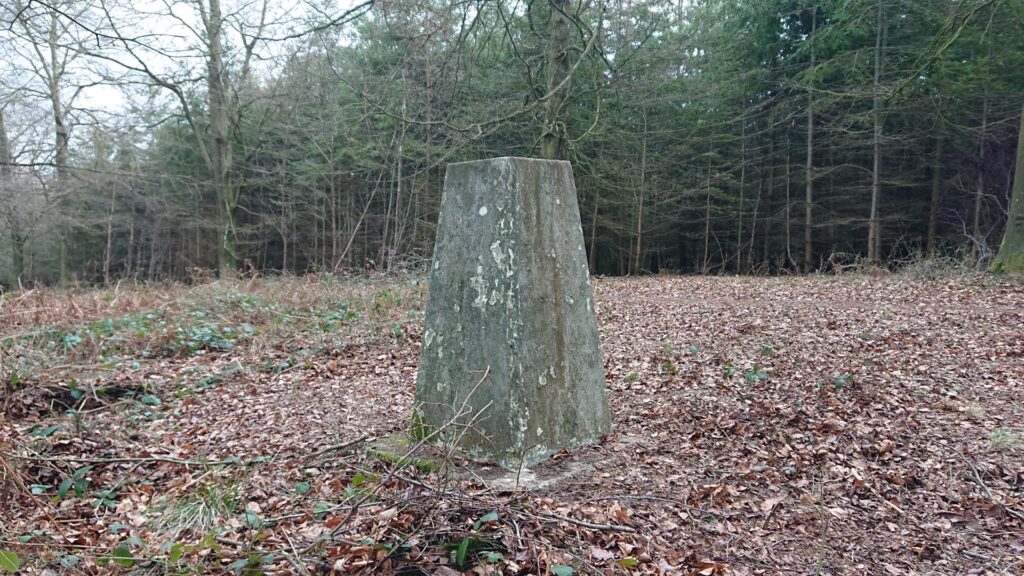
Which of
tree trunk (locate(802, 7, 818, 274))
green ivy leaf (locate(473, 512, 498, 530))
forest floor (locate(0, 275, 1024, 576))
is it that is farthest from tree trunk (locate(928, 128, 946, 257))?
green ivy leaf (locate(473, 512, 498, 530))

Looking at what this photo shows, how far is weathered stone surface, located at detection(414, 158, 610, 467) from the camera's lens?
3.73 m

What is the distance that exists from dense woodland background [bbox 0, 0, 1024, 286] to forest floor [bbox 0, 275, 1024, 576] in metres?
5.20

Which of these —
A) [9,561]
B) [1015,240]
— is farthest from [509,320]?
[1015,240]

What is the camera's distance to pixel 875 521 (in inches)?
131

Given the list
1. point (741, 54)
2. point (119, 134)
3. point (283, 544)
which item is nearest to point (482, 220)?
point (283, 544)

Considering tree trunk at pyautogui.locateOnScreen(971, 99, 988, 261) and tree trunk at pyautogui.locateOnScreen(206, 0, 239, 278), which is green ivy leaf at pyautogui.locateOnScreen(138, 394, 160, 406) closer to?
tree trunk at pyautogui.locateOnScreen(206, 0, 239, 278)

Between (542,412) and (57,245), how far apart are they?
2621 centimetres

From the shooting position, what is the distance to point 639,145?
21.2 metres

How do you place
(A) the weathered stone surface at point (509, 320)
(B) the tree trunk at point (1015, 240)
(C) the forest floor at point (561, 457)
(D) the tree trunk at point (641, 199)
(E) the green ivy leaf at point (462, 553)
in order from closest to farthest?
(E) the green ivy leaf at point (462, 553)
(C) the forest floor at point (561, 457)
(A) the weathered stone surface at point (509, 320)
(B) the tree trunk at point (1015, 240)
(D) the tree trunk at point (641, 199)

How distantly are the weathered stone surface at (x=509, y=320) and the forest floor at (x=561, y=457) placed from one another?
12.2 inches

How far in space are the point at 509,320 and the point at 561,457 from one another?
3.07 feet

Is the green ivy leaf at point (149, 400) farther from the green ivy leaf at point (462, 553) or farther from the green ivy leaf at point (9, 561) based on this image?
the green ivy leaf at point (462, 553)

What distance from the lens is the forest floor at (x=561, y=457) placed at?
2766 mm

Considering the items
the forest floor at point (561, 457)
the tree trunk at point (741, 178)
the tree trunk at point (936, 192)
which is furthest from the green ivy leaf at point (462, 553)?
the tree trunk at point (936, 192)
